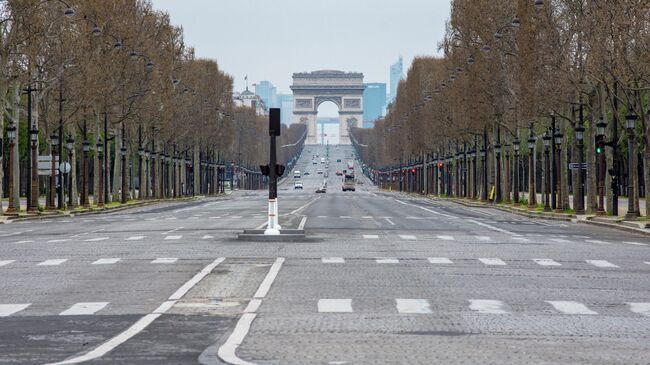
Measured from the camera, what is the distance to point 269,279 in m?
19.9

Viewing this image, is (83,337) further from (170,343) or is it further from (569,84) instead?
(569,84)

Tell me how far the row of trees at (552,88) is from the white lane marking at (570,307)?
28.6m

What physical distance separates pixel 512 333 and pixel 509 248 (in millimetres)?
17218

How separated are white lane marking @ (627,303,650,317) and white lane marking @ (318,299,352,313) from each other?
363 centimetres

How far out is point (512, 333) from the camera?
508 inches

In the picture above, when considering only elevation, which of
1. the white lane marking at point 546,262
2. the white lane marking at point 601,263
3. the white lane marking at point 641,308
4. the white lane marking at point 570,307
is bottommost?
the white lane marking at point 641,308

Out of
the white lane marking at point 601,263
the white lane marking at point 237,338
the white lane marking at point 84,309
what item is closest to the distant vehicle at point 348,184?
the white lane marking at point 601,263

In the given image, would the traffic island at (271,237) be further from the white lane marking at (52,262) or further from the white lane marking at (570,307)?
the white lane marking at (570,307)

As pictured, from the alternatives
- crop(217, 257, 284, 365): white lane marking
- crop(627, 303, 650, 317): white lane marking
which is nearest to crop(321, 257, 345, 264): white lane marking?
crop(217, 257, 284, 365): white lane marking

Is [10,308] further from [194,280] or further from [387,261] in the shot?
[387,261]

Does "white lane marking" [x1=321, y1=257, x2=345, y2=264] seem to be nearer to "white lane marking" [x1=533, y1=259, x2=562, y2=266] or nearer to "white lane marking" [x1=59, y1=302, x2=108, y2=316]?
"white lane marking" [x1=533, y1=259, x2=562, y2=266]

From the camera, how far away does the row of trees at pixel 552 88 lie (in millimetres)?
47781

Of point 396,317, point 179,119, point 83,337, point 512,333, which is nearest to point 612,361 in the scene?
point 512,333

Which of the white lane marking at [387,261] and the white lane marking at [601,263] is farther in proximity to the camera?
the white lane marking at [387,261]
